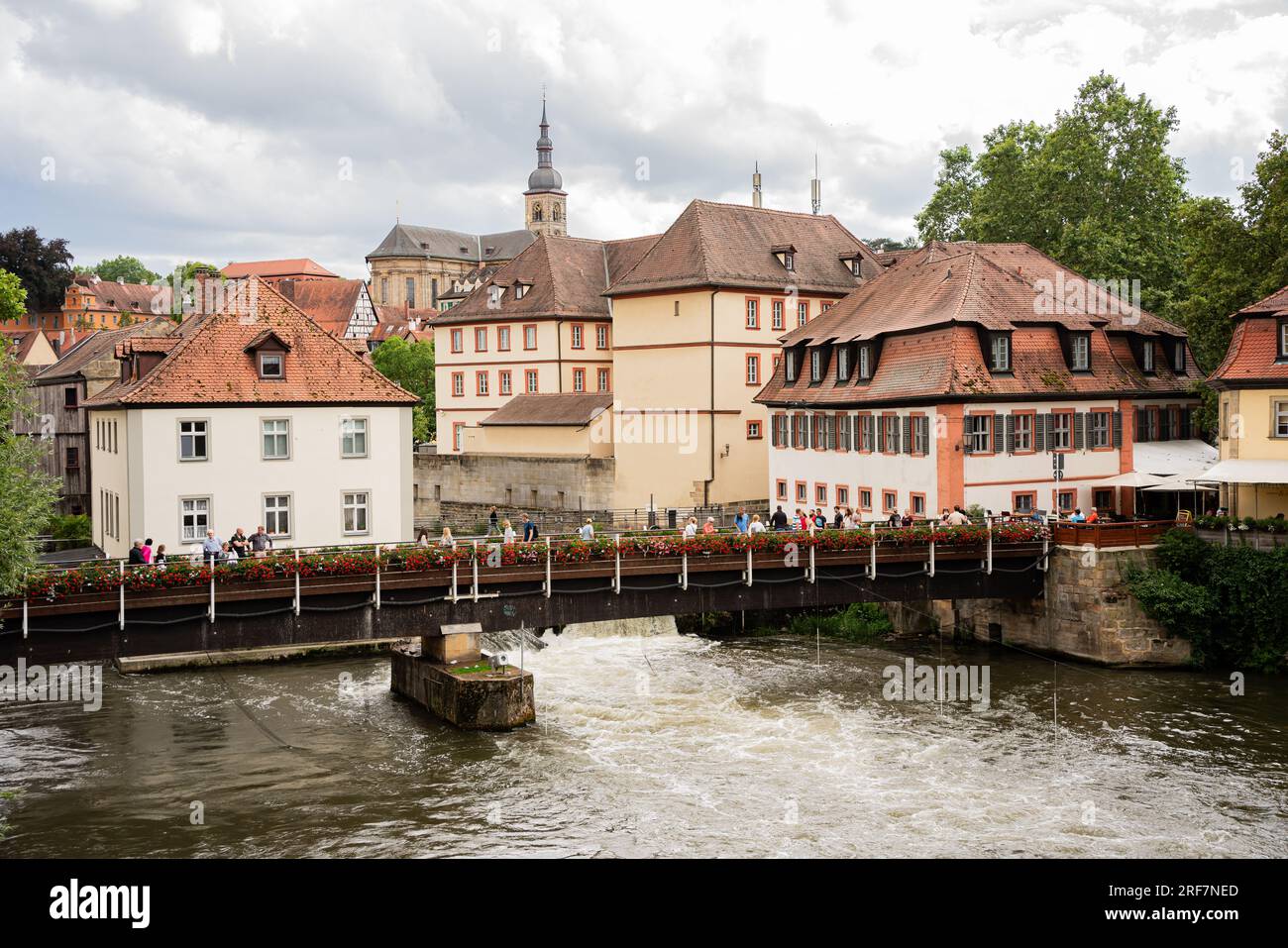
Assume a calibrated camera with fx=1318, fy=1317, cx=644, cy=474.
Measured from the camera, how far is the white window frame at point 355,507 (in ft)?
124

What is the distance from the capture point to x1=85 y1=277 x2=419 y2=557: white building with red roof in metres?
35.7

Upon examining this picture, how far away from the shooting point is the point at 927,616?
39500mm

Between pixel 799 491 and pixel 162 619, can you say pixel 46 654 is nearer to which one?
pixel 162 619

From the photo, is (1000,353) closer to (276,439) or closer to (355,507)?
(355,507)

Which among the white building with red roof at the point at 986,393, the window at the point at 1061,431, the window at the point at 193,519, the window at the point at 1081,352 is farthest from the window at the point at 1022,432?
the window at the point at 193,519

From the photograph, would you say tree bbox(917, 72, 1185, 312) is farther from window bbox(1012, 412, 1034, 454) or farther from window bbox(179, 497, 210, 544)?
window bbox(179, 497, 210, 544)

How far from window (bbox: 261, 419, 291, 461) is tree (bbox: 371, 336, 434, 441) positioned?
44.7 meters

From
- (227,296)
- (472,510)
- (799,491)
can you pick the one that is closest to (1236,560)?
(799,491)

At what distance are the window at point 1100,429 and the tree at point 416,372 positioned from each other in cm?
4854

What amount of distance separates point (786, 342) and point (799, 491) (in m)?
5.82

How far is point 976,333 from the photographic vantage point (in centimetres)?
4059

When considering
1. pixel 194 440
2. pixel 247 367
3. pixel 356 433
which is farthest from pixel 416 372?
pixel 194 440

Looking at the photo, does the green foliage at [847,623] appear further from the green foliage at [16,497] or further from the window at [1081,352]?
the green foliage at [16,497]
